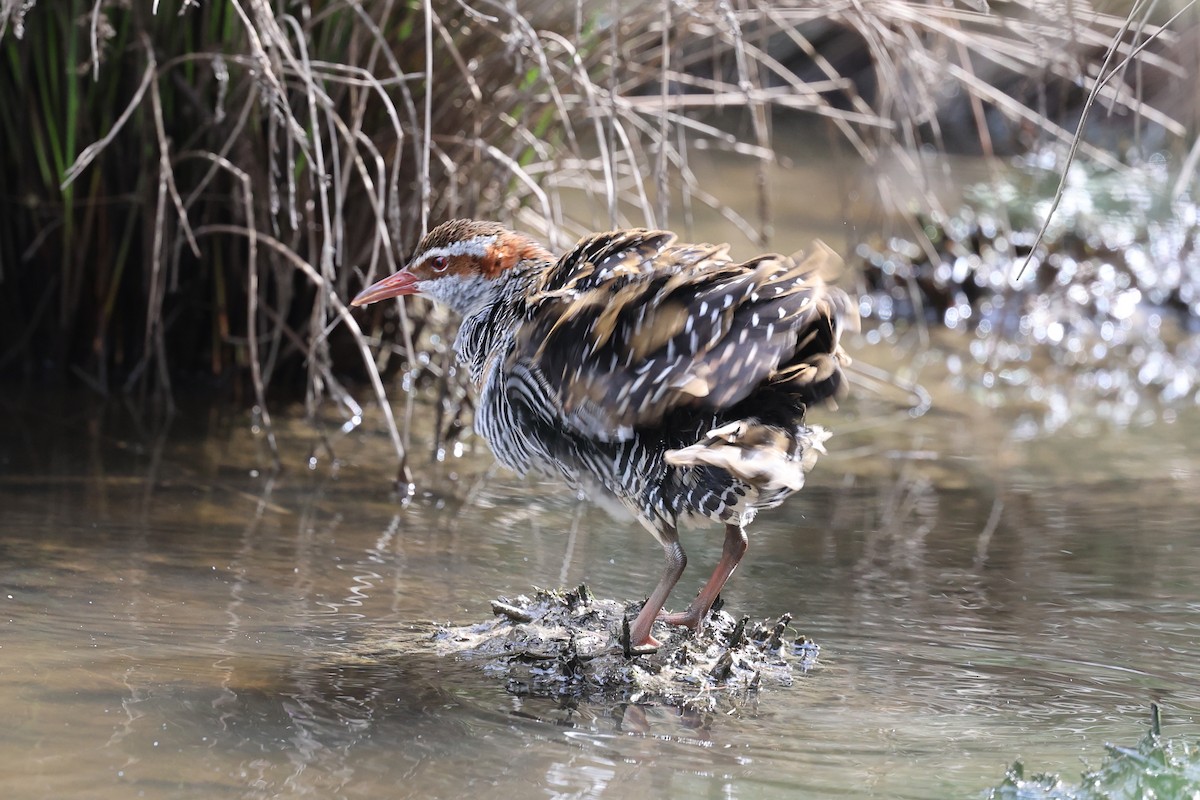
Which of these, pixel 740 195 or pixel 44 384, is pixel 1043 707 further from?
pixel 740 195

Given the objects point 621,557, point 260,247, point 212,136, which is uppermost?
point 212,136

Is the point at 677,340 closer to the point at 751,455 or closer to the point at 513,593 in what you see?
the point at 751,455

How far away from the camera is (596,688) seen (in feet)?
11.3

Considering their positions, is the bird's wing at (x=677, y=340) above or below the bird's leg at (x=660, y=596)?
above

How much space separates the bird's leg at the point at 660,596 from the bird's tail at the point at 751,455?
343 mm

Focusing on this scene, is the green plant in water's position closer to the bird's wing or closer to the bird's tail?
the bird's tail

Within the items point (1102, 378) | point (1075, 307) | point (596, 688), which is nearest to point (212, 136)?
point (596, 688)

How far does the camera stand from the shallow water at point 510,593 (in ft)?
9.73

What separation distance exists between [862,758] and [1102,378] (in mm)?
5011

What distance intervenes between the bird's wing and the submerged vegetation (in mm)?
1042

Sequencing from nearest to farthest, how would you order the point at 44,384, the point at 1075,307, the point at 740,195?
the point at 44,384, the point at 1075,307, the point at 740,195

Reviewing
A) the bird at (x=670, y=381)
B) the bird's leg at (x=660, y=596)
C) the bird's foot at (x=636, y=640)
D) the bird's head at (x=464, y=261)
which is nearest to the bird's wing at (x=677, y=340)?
the bird at (x=670, y=381)

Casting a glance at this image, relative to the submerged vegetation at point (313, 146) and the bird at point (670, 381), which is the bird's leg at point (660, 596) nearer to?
the bird at point (670, 381)

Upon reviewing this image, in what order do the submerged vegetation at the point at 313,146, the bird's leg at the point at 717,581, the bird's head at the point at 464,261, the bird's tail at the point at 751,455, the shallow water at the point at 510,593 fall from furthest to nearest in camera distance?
1. the submerged vegetation at the point at 313,146
2. the bird's head at the point at 464,261
3. the bird's leg at the point at 717,581
4. the bird's tail at the point at 751,455
5. the shallow water at the point at 510,593
